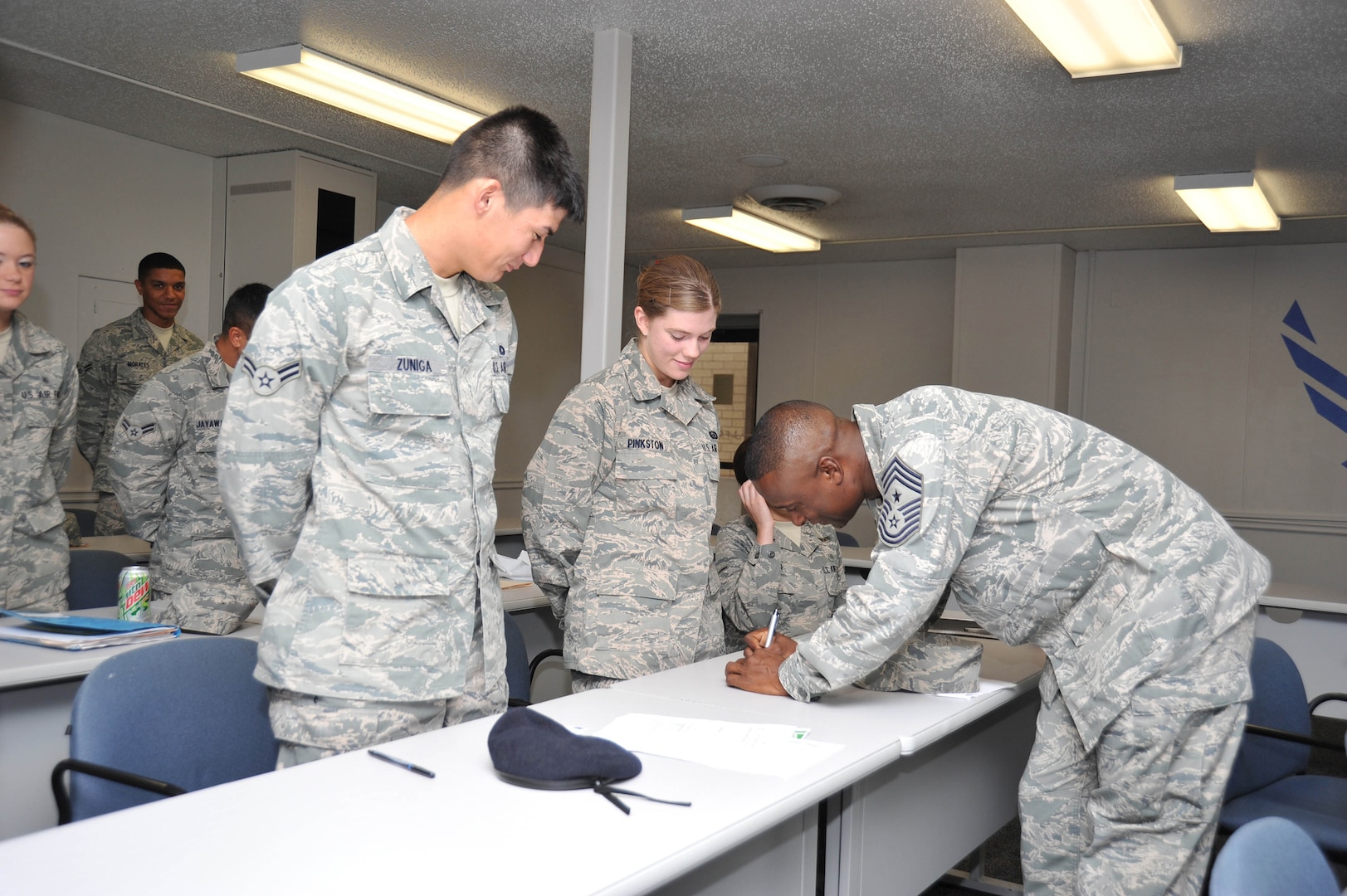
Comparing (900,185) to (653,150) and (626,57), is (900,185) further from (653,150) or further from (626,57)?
(626,57)

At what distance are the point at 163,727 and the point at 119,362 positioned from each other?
13.7 feet

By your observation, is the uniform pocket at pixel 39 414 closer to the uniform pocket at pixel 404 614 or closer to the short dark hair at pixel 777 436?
the uniform pocket at pixel 404 614

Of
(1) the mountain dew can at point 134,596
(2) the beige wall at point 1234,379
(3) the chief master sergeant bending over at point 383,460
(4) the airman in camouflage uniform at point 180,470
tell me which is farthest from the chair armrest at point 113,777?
(2) the beige wall at point 1234,379

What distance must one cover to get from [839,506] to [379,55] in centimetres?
321

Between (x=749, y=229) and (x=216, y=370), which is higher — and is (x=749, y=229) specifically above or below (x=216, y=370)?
above

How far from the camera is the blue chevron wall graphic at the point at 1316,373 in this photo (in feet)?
24.6

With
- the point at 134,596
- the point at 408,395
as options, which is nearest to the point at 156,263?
the point at 134,596

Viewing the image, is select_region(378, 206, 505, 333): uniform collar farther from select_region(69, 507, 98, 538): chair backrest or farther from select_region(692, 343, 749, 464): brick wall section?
select_region(692, 343, 749, 464): brick wall section

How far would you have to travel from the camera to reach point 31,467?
311 cm

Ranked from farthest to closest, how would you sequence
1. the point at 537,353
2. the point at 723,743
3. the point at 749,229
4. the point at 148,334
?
the point at 537,353 < the point at 749,229 < the point at 148,334 < the point at 723,743

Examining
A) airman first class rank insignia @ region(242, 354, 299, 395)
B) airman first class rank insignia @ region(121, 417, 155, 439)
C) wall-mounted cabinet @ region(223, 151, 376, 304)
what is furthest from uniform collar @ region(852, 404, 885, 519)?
wall-mounted cabinet @ region(223, 151, 376, 304)

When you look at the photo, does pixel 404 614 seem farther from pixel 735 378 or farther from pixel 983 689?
pixel 735 378

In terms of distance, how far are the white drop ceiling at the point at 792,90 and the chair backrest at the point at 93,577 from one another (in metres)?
2.04

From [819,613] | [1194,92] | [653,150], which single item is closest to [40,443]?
[819,613]
